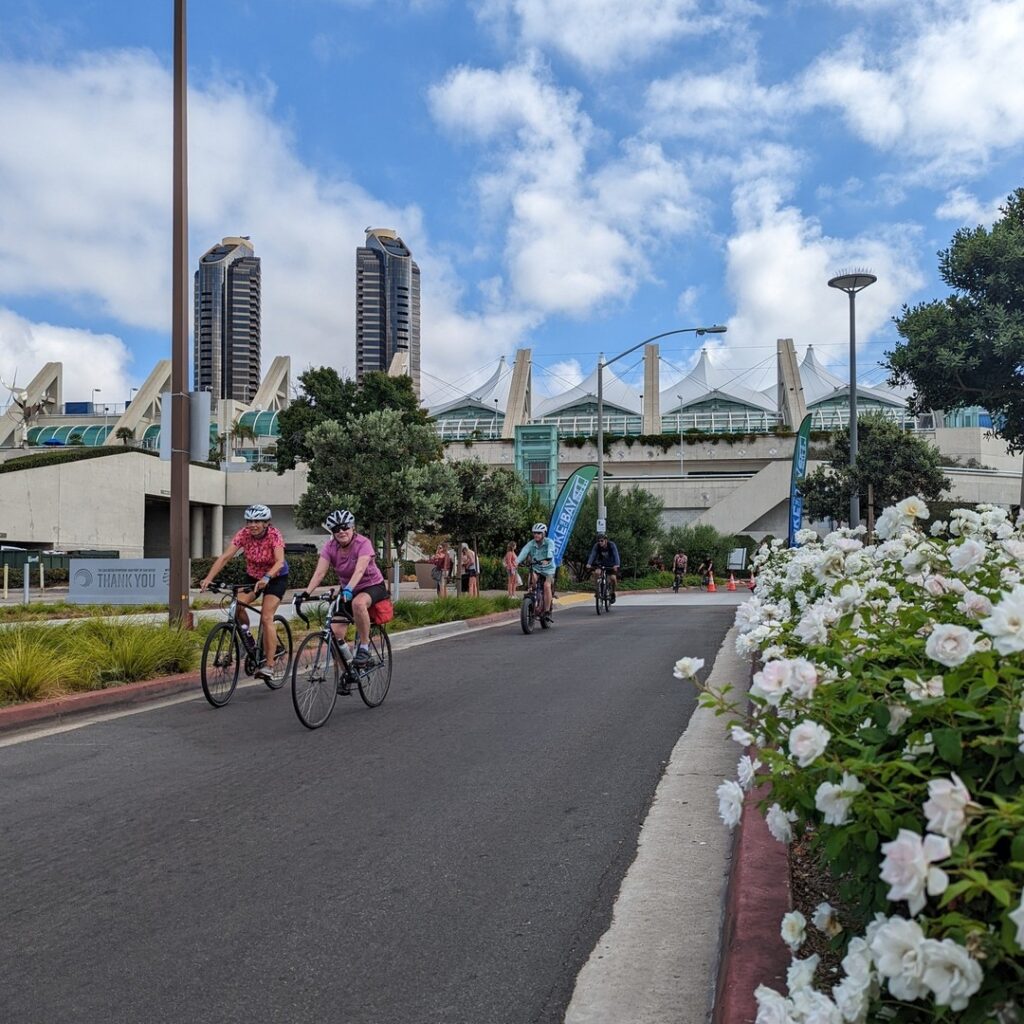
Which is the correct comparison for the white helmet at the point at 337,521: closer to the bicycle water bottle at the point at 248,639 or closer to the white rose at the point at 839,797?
the bicycle water bottle at the point at 248,639

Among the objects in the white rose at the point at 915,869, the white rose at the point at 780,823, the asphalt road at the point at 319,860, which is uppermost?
the white rose at the point at 915,869

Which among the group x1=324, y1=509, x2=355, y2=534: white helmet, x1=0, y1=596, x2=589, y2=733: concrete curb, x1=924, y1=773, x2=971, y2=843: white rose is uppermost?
x1=324, y1=509, x2=355, y2=534: white helmet

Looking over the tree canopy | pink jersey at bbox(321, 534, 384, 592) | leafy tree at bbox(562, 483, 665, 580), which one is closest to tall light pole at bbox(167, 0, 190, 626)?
pink jersey at bbox(321, 534, 384, 592)

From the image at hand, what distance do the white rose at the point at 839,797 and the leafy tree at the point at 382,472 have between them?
83.7 ft

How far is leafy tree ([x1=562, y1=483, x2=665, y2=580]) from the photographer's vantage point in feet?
133

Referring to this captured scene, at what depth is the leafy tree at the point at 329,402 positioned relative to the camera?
60688mm

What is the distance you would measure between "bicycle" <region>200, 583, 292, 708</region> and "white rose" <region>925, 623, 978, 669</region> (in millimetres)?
7363

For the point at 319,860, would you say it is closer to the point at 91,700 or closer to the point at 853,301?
the point at 91,700

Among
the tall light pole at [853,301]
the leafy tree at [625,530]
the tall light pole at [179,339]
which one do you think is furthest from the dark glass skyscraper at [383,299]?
the tall light pole at [179,339]

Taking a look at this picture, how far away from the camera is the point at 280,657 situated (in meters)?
9.75

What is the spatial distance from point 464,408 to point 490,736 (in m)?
125

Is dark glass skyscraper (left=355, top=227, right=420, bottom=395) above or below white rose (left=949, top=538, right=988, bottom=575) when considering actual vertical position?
above

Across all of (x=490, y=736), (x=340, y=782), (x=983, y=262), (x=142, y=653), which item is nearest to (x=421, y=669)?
(x=142, y=653)

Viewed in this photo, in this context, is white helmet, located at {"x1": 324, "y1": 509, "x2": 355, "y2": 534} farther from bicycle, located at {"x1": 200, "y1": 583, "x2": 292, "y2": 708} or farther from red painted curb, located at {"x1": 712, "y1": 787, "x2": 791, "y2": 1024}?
red painted curb, located at {"x1": 712, "y1": 787, "x2": 791, "y2": 1024}
